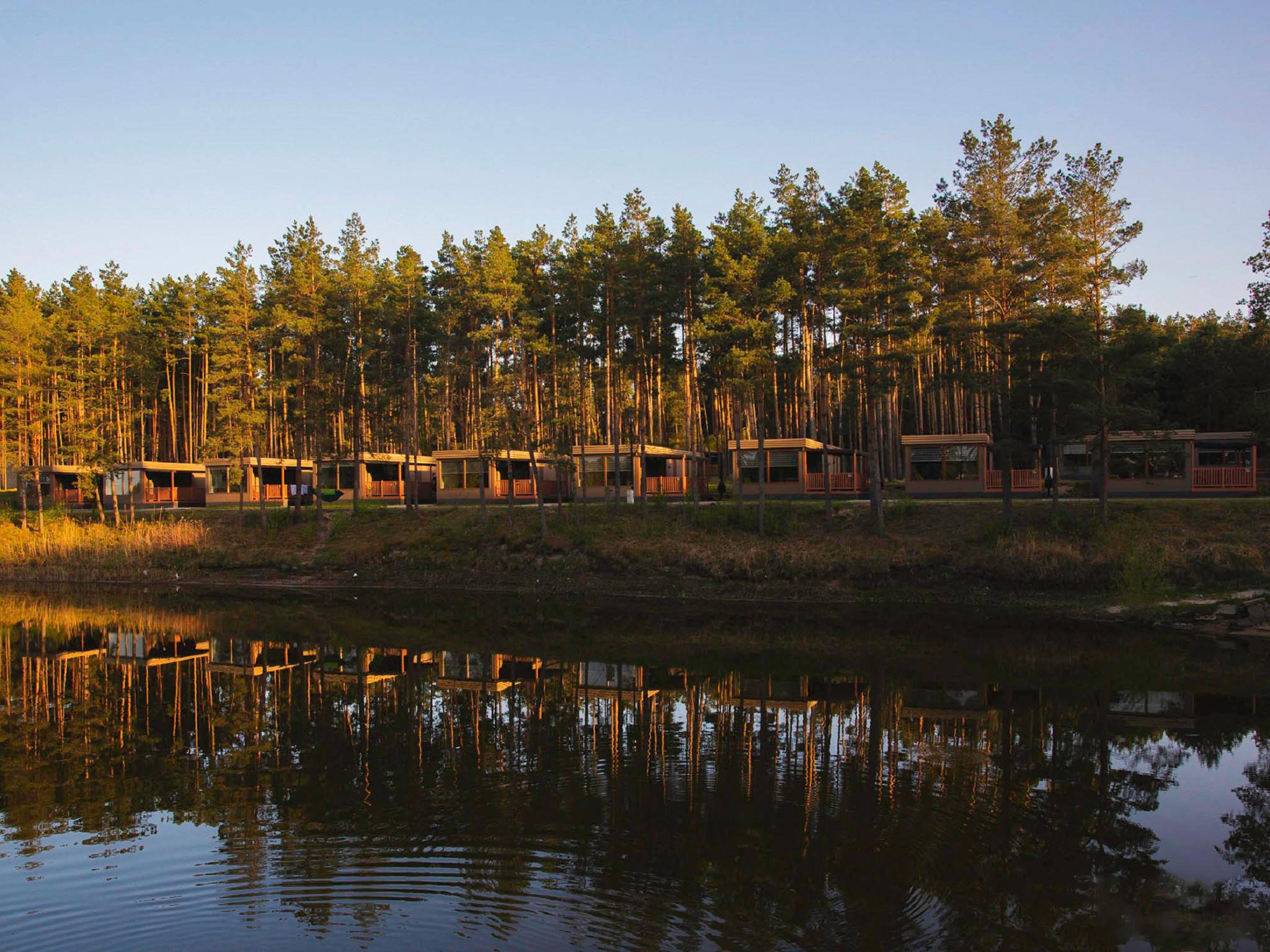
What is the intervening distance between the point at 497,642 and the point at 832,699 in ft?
30.2

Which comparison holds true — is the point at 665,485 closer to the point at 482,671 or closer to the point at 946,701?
the point at 482,671

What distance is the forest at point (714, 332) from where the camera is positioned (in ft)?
86.5

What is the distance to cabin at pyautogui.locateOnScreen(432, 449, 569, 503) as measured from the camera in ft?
137

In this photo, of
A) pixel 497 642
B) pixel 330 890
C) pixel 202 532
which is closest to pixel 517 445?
pixel 202 532

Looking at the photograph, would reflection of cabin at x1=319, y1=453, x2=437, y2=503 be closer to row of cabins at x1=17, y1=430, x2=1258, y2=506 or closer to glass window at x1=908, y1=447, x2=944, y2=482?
row of cabins at x1=17, y1=430, x2=1258, y2=506

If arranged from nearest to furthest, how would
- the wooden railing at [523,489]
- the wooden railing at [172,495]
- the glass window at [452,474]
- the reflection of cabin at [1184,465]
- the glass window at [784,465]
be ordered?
1. the reflection of cabin at [1184,465]
2. the glass window at [784,465]
3. the wooden railing at [523,489]
4. the glass window at [452,474]
5. the wooden railing at [172,495]

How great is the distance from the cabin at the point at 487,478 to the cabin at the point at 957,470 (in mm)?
16042

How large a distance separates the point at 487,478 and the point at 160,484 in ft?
65.3

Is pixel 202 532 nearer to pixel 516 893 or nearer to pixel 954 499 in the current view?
pixel 954 499

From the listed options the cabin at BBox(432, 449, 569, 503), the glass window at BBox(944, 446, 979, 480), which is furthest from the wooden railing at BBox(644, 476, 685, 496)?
the glass window at BBox(944, 446, 979, 480)

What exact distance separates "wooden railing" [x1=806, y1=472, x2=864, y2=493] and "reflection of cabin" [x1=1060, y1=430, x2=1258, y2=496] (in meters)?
8.39

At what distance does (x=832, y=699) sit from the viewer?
15023 mm

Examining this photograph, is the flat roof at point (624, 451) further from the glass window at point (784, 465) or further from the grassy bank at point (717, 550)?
the glass window at point (784, 465)

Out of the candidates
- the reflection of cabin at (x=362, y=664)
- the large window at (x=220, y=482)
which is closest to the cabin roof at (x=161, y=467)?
the large window at (x=220, y=482)
